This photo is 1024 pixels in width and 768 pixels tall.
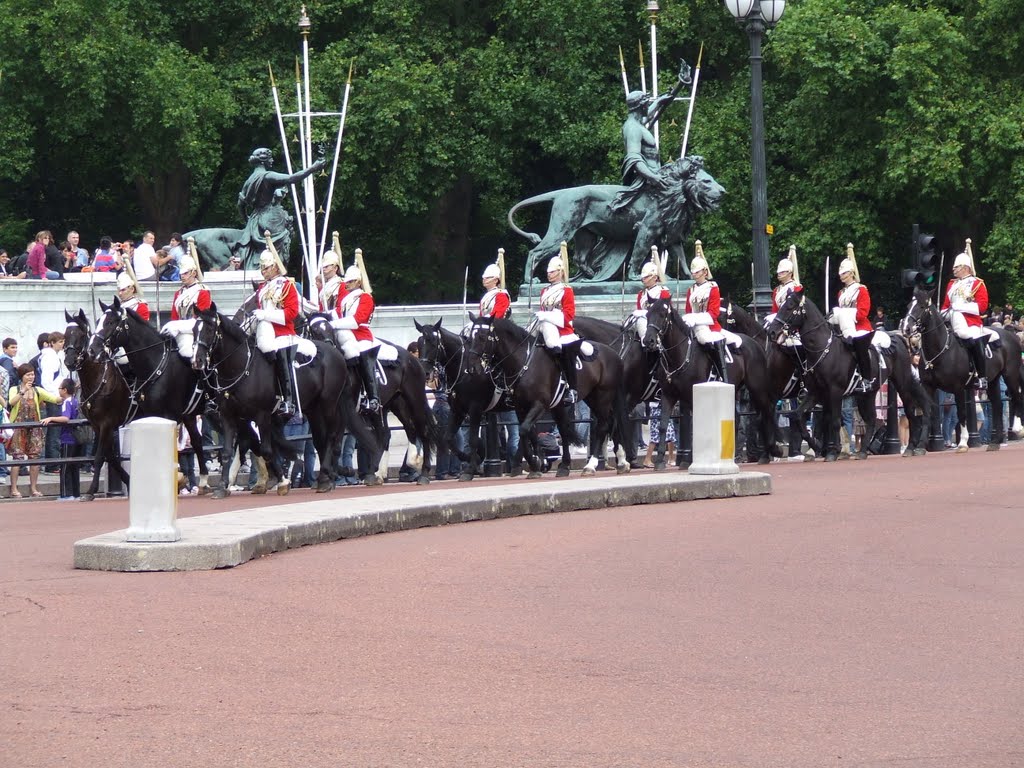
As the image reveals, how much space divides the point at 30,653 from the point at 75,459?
11.4 metres

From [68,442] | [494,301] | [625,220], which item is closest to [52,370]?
[68,442]

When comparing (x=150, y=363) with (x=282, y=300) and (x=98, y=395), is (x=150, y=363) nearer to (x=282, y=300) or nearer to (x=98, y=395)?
(x=98, y=395)

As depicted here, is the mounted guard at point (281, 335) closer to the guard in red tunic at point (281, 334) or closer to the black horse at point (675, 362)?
the guard in red tunic at point (281, 334)

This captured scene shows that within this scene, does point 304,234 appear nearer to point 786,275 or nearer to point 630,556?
point 786,275

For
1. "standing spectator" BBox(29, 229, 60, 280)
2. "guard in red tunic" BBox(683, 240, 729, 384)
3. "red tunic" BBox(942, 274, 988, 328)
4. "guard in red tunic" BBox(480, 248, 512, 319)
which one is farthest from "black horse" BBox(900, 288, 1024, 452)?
"standing spectator" BBox(29, 229, 60, 280)

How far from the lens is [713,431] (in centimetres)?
1759

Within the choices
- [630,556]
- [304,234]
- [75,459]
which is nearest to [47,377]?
[75,459]

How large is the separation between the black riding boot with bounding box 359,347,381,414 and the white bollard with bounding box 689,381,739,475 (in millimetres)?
4840

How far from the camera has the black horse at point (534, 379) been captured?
21.4m

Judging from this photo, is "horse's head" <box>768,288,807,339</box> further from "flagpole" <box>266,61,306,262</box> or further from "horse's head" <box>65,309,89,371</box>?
"flagpole" <box>266,61,306,262</box>

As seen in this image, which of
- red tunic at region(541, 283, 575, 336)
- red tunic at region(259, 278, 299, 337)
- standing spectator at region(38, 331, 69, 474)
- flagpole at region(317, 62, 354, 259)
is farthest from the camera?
flagpole at region(317, 62, 354, 259)

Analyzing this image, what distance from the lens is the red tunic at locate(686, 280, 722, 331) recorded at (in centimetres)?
2345

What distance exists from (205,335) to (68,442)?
9.15 ft

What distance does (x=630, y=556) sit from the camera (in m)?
12.9
